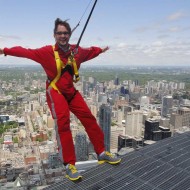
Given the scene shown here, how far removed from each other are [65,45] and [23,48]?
0.33 metres

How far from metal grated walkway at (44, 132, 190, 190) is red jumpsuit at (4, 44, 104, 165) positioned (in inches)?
16.4

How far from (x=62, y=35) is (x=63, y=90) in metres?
0.45

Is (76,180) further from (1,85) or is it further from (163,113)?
(1,85)

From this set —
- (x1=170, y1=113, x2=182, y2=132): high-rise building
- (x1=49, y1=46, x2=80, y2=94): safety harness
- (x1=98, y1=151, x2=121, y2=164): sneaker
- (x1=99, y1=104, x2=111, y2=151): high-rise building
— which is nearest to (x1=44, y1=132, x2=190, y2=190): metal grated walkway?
(x1=98, y1=151, x2=121, y2=164): sneaker

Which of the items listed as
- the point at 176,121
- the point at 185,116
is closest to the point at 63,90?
the point at 176,121

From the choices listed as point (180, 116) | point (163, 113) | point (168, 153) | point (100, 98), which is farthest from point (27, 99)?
point (168, 153)

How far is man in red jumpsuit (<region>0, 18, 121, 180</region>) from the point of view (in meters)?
2.16

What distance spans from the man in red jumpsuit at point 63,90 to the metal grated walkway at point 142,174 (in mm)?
270

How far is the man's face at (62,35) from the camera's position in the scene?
7.06ft

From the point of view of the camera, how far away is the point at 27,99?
3512 centimetres

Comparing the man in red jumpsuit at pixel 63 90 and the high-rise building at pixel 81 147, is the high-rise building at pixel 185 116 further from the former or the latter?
the man in red jumpsuit at pixel 63 90

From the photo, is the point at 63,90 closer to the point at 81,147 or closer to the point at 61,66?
the point at 61,66

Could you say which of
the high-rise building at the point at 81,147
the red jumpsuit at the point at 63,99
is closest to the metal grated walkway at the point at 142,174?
the red jumpsuit at the point at 63,99

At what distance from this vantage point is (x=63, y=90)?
2268mm
